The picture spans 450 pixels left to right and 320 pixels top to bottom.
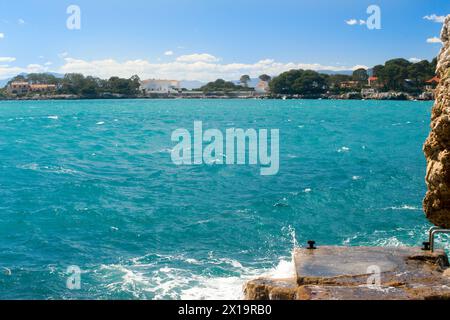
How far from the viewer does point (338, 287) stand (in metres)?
9.41

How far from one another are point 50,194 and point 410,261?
22781mm

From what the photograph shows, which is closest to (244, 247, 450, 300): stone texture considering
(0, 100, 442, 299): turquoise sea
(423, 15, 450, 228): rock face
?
(423, 15, 450, 228): rock face

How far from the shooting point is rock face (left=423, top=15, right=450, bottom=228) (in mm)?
10383

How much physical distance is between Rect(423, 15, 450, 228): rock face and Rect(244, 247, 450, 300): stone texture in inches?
42.1

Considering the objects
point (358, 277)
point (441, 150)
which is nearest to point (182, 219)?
point (358, 277)

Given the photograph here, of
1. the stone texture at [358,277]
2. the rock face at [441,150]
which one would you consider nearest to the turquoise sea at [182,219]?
the stone texture at [358,277]

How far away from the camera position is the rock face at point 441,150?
10.4 m

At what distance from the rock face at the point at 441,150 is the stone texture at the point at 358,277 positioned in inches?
42.1

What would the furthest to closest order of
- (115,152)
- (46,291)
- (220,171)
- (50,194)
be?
(115,152) → (220,171) → (50,194) → (46,291)

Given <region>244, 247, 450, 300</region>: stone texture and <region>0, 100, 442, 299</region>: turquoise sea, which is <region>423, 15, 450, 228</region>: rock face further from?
<region>0, 100, 442, 299</region>: turquoise sea

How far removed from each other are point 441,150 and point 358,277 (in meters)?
3.18

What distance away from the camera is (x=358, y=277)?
1015 cm

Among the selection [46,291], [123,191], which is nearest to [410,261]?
[46,291]
